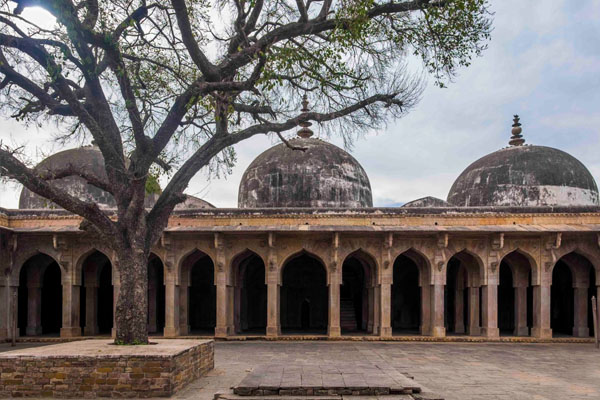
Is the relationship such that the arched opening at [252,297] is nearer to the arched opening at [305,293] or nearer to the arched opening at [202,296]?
the arched opening at [305,293]

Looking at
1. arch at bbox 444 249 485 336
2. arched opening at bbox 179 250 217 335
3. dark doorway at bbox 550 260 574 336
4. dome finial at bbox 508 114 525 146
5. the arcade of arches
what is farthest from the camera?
dome finial at bbox 508 114 525 146

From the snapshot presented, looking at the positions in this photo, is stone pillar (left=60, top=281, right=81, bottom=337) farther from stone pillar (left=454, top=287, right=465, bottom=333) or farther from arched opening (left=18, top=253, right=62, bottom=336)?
stone pillar (left=454, top=287, right=465, bottom=333)

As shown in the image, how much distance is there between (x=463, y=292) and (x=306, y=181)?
661cm

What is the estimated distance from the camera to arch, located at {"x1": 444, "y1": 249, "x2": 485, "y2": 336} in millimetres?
17816

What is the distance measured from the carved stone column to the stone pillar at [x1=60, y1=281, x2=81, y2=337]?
12.1 meters

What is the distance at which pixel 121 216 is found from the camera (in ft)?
32.0

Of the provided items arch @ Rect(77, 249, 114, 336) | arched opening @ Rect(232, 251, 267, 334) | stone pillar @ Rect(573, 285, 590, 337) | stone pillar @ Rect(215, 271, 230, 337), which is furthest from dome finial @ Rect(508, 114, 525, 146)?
arch @ Rect(77, 249, 114, 336)

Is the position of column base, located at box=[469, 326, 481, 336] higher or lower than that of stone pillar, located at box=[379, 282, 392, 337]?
lower

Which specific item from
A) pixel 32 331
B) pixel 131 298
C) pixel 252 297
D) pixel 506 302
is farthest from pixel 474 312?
pixel 32 331

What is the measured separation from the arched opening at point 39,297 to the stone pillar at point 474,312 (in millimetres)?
13544

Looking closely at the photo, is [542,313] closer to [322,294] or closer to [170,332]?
[322,294]

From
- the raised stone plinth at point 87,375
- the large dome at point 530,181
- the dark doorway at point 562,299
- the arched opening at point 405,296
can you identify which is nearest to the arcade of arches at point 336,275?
the dark doorway at point 562,299

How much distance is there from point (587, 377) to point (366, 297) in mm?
10190

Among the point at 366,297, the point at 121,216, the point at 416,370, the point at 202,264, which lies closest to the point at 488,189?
the point at 366,297
